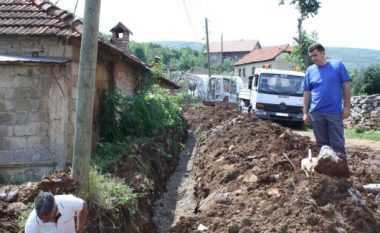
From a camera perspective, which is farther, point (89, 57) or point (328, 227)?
point (89, 57)

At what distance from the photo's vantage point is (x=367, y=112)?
1945 cm

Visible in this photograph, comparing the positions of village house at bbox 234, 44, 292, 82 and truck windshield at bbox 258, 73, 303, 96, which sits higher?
village house at bbox 234, 44, 292, 82

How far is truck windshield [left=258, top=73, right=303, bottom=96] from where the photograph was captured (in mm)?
18109

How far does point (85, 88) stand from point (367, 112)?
1633 centimetres

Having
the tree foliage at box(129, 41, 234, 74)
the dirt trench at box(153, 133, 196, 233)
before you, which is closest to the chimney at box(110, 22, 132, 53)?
the dirt trench at box(153, 133, 196, 233)

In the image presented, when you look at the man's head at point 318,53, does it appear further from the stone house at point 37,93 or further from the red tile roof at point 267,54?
the red tile roof at point 267,54

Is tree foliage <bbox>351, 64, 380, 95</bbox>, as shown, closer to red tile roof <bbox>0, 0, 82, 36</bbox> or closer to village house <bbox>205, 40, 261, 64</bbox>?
red tile roof <bbox>0, 0, 82, 36</bbox>

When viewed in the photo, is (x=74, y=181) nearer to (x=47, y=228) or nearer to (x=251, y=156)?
(x=47, y=228)

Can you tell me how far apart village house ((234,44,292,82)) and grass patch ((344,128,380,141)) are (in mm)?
29942

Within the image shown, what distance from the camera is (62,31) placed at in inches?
355

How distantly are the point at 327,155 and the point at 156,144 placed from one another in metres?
6.08

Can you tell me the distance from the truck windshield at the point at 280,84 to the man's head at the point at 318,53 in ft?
38.2

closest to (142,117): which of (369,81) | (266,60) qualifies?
(369,81)

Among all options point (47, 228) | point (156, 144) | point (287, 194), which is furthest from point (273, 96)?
point (47, 228)
